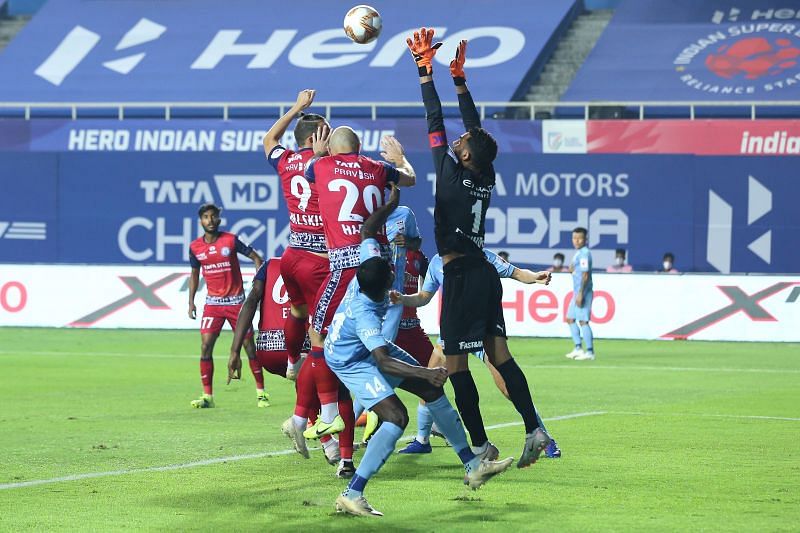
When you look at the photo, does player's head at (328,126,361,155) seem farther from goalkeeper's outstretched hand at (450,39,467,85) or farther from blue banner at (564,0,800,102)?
blue banner at (564,0,800,102)

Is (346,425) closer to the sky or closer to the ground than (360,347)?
closer to the ground

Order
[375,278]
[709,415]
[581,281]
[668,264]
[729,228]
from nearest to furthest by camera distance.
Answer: [375,278]
[709,415]
[581,281]
[668,264]
[729,228]

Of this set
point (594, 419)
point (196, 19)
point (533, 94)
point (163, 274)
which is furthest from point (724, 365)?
point (196, 19)

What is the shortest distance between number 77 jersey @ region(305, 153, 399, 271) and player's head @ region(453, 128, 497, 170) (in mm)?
621

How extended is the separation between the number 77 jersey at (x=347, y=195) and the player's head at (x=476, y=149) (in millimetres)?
621

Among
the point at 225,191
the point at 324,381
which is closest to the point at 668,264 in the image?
the point at 225,191

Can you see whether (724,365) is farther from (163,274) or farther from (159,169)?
(159,169)

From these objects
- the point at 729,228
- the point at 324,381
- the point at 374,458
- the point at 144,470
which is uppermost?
the point at 729,228

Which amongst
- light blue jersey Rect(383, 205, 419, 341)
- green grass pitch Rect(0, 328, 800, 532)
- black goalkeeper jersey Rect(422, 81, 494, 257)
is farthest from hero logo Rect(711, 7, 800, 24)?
black goalkeeper jersey Rect(422, 81, 494, 257)

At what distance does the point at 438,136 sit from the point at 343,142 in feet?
2.77

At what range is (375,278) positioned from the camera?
352 inches

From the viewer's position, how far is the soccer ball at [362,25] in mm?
12211

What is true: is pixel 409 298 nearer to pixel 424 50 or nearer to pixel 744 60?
pixel 424 50

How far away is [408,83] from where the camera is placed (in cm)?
3769
